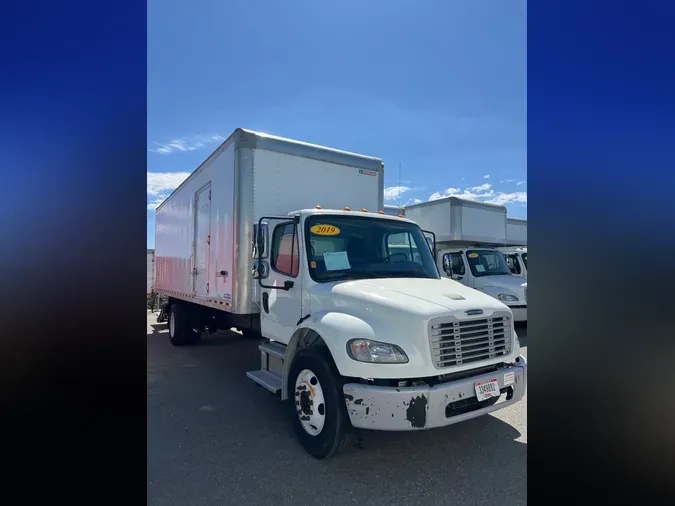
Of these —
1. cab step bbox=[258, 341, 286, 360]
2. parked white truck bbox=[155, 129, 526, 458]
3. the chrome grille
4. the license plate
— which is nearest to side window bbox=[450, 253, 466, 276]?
parked white truck bbox=[155, 129, 526, 458]

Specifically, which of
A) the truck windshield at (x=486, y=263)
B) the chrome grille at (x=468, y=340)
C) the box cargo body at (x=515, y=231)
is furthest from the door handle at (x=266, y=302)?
the box cargo body at (x=515, y=231)

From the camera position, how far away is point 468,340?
3.67 metres

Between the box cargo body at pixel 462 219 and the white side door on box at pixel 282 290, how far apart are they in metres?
7.36

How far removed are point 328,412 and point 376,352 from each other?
705 mm

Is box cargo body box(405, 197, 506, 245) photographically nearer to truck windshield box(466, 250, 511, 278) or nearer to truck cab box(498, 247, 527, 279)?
truck cab box(498, 247, 527, 279)

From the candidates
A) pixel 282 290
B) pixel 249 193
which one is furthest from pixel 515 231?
pixel 282 290

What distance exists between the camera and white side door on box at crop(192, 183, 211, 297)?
7043 millimetres

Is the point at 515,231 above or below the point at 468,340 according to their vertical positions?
above

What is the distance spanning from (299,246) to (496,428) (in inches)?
115

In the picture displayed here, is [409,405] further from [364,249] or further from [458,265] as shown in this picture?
[458,265]

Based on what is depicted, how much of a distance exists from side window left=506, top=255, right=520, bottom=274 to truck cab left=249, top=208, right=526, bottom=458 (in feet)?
27.2

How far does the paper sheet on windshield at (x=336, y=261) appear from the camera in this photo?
14.9 feet

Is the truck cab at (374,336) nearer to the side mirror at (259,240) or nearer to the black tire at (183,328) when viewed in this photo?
the side mirror at (259,240)
